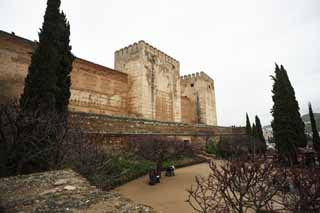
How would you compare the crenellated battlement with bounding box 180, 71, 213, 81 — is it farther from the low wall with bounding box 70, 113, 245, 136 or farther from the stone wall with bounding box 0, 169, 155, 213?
the stone wall with bounding box 0, 169, 155, 213

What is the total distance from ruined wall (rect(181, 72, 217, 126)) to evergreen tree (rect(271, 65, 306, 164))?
460 inches

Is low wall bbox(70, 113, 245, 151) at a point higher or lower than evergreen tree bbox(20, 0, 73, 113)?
lower

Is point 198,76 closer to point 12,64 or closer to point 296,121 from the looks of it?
point 296,121

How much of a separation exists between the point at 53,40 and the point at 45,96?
247 cm

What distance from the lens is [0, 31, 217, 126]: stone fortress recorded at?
898 centimetres

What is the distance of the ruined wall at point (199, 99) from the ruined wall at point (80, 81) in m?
10.3

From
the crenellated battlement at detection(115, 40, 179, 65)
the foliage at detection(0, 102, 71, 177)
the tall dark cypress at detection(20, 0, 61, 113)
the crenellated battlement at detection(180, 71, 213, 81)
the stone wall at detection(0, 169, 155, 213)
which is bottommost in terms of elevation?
the stone wall at detection(0, 169, 155, 213)

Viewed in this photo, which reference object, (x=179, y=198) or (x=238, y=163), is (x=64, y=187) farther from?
(x=179, y=198)

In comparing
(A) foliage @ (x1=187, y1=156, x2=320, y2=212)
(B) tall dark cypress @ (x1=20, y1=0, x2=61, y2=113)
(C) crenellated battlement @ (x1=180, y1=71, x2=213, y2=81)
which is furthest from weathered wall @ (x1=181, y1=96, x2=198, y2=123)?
(A) foliage @ (x1=187, y1=156, x2=320, y2=212)

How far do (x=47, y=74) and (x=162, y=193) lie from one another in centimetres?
594

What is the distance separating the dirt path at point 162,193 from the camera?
5.00m

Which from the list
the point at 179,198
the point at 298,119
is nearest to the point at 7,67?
the point at 179,198

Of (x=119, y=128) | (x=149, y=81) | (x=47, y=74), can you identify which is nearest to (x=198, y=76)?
(x=149, y=81)

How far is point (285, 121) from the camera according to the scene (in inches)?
393
